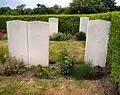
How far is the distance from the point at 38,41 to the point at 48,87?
1.88m

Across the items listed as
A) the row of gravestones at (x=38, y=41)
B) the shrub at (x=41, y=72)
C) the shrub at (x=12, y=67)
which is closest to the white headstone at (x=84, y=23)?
the row of gravestones at (x=38, y=41)

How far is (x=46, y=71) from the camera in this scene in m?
5.72

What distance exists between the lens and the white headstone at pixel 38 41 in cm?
624

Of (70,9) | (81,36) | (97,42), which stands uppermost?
(70,9)

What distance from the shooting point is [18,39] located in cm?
632

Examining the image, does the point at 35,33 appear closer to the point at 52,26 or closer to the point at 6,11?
the point at 52,26

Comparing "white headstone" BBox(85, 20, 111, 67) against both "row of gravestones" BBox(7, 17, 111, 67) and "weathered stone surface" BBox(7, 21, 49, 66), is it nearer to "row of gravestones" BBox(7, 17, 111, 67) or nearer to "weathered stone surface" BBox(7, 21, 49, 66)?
"row of gravestones" BBox(7, 17, 111, 67)

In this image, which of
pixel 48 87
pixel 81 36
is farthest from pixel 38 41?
pixel 81 36

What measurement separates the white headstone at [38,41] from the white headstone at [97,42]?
134cm

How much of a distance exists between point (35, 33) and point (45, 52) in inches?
26.9

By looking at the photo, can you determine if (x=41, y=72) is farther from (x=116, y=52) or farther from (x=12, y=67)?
(x=116, y=52)

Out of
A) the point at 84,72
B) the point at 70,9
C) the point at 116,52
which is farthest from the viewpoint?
the point at 70,9

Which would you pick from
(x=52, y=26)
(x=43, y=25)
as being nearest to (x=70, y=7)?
(x=52, y=26)

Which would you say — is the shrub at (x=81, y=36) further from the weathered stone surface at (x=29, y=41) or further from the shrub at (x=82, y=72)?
the shrub at (x=82, y=72)
